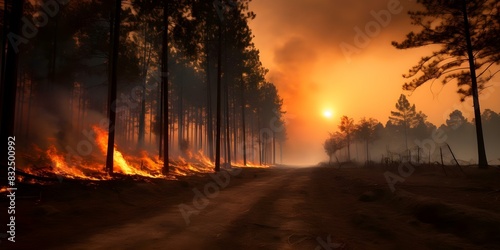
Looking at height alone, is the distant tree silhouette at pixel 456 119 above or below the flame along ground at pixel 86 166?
above

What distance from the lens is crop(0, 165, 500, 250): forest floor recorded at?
17.3ft

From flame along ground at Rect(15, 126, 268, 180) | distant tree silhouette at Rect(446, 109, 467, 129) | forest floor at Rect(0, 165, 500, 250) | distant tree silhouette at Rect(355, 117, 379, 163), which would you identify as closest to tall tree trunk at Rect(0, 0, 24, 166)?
flame along ground at Rect(15, 126, 268, 180)

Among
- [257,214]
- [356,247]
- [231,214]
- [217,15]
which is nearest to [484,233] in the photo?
[356,247]

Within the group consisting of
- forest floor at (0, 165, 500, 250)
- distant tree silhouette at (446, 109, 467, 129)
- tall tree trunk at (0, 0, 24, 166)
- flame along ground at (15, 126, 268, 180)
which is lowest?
forest floor at (0, 165, 500, 250)

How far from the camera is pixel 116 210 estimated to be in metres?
8.92

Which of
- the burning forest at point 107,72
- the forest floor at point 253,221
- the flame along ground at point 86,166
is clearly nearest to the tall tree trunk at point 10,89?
the burning forest at point 107,72

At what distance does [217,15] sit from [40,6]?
17.5 m

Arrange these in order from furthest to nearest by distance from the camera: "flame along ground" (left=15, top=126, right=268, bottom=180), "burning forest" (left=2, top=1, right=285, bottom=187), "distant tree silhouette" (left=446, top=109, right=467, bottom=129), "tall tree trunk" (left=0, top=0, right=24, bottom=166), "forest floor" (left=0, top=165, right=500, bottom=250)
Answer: "distant tree silhouette" (left=446, top=109, right=467, bottom=129), "burning forest" (left=2, top=1, right=285, bottom=187), "flame along ground" (left=15, top=126, right=268, bottom=180), "tall tree trunk" (left=0, top=0, right=24, bottom=166), "forest floor" (left=0, top=165, right=500, bottom=250)

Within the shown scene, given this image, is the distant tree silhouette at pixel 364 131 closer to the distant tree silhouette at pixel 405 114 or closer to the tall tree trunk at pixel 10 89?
the distant tree silhouette at pixel 405 114

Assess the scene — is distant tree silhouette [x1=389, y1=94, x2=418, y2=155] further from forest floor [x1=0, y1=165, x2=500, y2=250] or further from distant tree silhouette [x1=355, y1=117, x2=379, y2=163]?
forest floor [x1=0, y1=165, x2=500, y2=250]

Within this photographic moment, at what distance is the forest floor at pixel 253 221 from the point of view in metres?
5.26

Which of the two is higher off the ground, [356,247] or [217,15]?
[217,15]

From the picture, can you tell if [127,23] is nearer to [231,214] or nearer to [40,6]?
[40,6]

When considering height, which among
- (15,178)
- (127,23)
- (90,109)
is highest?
(127,23)
